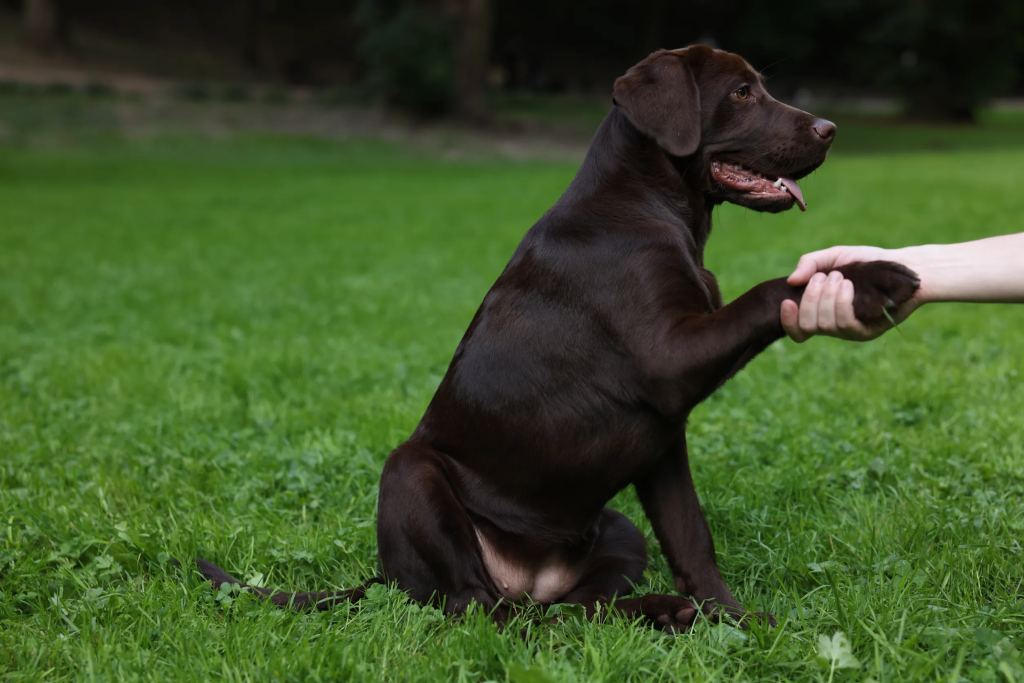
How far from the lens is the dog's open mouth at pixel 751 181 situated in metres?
2.83

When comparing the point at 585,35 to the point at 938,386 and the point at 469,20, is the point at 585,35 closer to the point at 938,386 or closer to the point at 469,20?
the point at 469,20

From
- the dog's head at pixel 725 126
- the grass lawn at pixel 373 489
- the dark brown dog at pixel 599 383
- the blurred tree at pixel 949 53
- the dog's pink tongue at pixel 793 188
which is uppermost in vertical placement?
the blurred tree at pixel 949 53

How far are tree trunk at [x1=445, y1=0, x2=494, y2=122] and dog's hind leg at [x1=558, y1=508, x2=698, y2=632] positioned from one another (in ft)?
92.6

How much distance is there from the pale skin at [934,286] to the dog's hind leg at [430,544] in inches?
42.4

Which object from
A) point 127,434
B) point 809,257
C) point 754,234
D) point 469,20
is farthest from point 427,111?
point 809,257

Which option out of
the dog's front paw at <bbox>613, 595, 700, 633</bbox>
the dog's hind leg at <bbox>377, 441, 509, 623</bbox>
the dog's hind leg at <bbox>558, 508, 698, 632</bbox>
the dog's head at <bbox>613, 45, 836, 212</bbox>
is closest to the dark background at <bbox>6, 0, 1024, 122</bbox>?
the dog's head at <bbox>613, 45, 836, 212</bbox>

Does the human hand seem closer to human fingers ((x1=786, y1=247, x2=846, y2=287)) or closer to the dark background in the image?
human fingers ((x1=786, y1=247, x2=846, y2=287))

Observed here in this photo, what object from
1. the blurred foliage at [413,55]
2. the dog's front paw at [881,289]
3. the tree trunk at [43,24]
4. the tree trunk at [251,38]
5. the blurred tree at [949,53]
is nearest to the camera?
the dog's front paw at [881,289]

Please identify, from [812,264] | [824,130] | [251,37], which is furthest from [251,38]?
[812,264]

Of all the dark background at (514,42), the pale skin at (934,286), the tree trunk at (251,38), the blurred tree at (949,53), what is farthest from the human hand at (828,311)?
the tree trunk at (251,38)

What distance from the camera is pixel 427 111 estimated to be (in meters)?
31.2

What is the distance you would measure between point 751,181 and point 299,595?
6.18 feet

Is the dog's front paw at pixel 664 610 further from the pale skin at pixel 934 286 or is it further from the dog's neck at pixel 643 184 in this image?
the dog's neck at pixel 643 184

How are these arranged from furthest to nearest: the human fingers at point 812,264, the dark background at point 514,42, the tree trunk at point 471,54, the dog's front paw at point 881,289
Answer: the dark background at point 514,42 < the tree trunk at point 471,54 < the human fingers at point 812,264 < the dog's front paw at point 881,289
